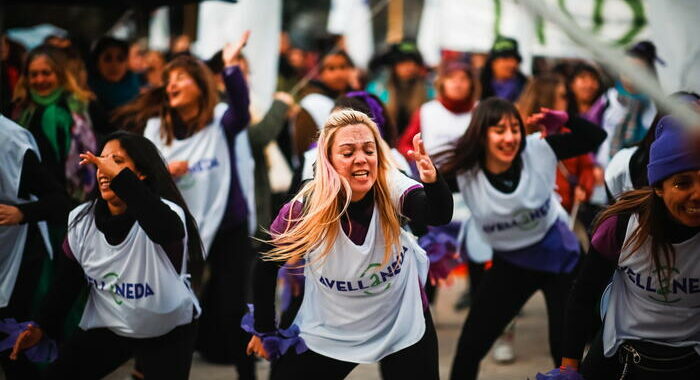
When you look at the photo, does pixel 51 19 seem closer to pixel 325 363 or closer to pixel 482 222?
pixel 482 222

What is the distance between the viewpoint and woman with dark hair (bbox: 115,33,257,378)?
5.73 m

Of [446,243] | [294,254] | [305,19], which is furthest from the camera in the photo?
[305,19]

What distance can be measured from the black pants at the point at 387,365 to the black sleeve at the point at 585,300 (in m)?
0.56

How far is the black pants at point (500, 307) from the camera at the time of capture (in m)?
5.05

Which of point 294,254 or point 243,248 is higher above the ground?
point 294,254

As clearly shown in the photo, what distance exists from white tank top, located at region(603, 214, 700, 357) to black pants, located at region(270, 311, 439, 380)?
0.71 meters

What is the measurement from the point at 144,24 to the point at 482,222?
3.97 metres

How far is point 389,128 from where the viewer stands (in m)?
5.49

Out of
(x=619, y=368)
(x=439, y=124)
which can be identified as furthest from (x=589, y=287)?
(x=439, y=124)

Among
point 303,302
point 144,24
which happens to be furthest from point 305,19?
point 303,302

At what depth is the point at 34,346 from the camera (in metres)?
4.47

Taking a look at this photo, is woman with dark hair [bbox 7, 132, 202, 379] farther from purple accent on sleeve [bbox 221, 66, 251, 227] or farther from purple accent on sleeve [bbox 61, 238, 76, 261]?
purple accent on sleeve [bbox 221, 66, 251, 227]

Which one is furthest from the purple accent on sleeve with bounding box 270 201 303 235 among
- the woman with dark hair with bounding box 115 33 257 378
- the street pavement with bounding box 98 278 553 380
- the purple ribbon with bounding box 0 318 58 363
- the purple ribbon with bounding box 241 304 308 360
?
the street pavement with bounding box 98 278 553 380

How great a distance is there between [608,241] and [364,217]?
0.98 m
